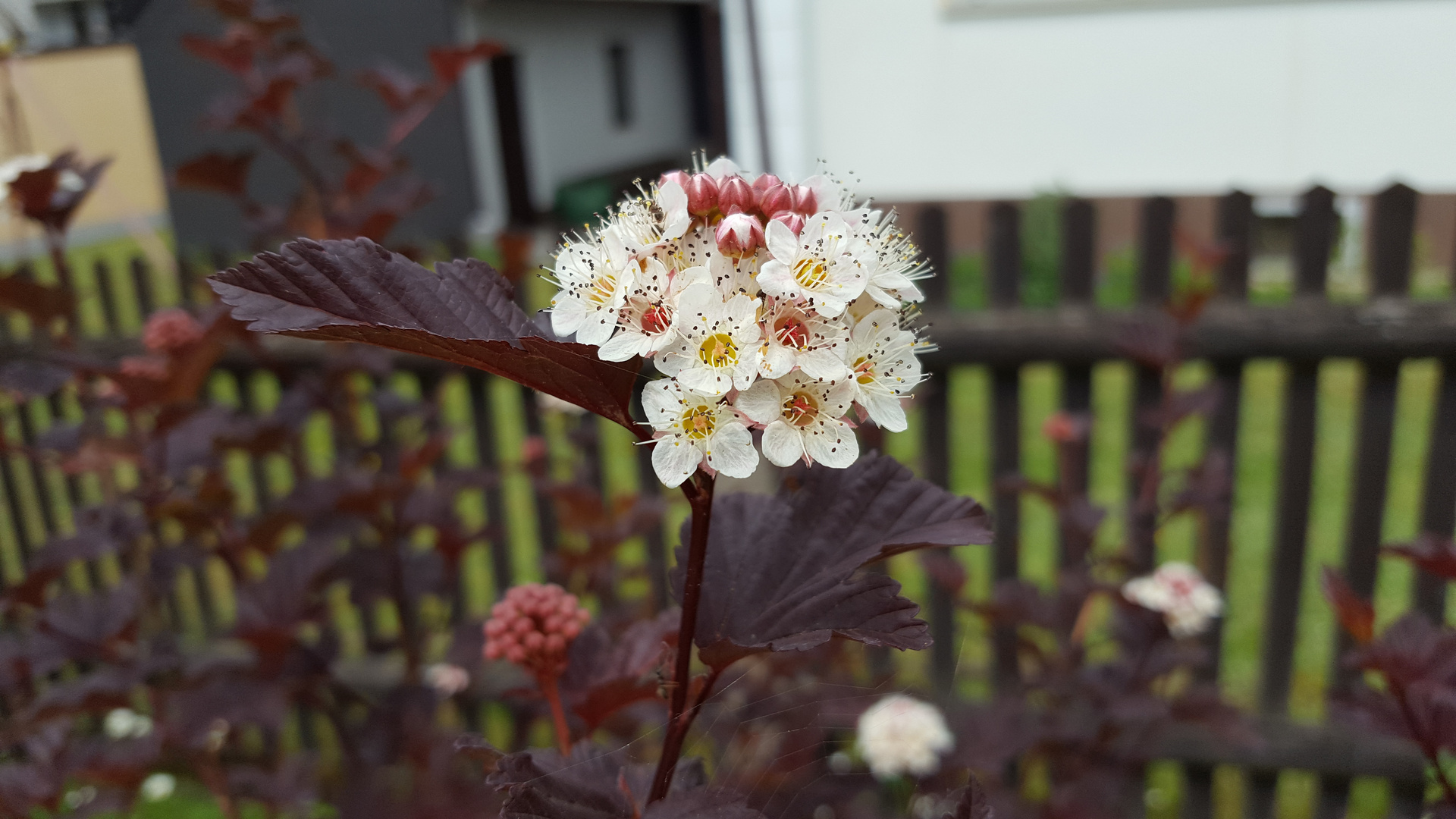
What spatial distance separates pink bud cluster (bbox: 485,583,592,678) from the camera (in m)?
0.77

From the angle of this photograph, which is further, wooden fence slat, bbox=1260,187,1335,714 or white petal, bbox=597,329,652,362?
wooden fence slat, bbox=1260,187,1335,714

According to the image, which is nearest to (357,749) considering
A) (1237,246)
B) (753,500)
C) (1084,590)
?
(753,500)

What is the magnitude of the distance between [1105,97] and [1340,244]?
0.93 m

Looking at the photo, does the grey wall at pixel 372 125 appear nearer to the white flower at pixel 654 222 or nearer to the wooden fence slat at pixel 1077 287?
the wooden fence slat at pixel 1077 287

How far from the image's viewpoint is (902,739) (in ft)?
5.22

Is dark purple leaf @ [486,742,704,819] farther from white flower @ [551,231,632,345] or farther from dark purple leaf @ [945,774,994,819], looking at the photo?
white flower @ [551,231,632,345]

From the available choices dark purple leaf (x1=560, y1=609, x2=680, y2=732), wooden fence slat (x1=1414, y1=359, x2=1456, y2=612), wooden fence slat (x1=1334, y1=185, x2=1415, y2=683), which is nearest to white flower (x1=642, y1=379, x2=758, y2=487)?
dark purple leaf (x1=560, y1=609, x2=680, y2=732)

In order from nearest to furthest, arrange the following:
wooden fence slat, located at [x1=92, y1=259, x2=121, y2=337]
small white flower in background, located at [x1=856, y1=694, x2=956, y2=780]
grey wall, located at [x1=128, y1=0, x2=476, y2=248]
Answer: small white flower in background, located at [x1=856, y1=694, x2=956, y2=780], wooden fence slat, located at [x1=92, y1=259, x2=121, y2=337], grey wall, located at [x1=128, y1=0, x2=476, y2=248]

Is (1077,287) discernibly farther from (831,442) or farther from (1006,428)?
(831,442)

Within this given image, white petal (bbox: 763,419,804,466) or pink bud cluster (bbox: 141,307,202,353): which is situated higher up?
white petal (bbox: 763,419,804,466)

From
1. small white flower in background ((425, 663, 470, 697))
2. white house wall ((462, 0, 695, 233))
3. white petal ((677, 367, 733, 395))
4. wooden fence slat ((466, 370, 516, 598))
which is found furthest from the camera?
white house wall ((462, 0, 695, 233))

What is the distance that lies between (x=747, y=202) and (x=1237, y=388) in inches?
67.5

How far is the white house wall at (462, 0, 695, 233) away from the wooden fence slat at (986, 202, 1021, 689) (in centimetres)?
762

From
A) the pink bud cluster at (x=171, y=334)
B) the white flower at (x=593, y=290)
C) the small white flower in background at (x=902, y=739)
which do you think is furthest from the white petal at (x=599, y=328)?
the small white flower in background at (x=902, y=739)
